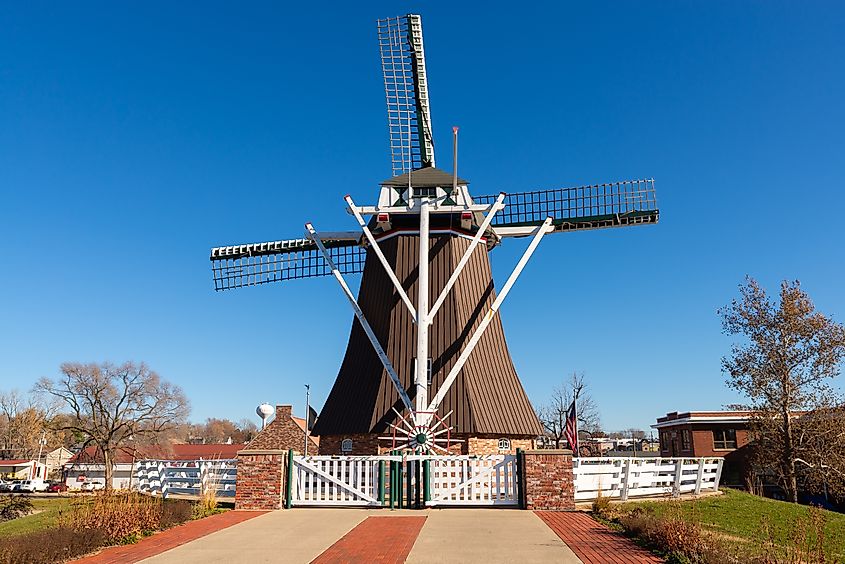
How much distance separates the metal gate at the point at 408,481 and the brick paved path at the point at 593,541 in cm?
144

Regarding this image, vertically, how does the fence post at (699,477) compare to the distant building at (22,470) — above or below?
above

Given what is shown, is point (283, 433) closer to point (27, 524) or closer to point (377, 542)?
point (27, 524)

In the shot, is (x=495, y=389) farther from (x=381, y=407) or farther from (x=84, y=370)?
(x=84, y=370)

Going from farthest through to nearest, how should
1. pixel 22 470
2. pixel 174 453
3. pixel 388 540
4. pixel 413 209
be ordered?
pixel 22 470, pixel 174 453, pixel 413 209, pixel 388 540

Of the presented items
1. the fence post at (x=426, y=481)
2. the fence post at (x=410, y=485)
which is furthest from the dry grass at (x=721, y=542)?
the fence post at (x=410, y=485)

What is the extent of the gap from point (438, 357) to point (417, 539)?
10.3 metres

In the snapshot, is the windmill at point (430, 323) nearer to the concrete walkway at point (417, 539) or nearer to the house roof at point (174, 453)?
the concrete walkway at point (417, 539)

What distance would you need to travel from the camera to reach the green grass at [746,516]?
11008mm

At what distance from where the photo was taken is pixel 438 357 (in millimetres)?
19969

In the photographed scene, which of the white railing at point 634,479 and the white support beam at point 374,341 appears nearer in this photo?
the white railing at point 634,479

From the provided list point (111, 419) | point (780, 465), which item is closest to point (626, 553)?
point (780, 465)

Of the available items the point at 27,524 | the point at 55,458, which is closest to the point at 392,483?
the point at 27,524

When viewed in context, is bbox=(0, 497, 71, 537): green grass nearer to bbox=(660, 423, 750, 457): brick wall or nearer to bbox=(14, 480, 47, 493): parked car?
bbox=(14, 480, 47, 493): parked car

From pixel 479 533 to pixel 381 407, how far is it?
30.4ft
